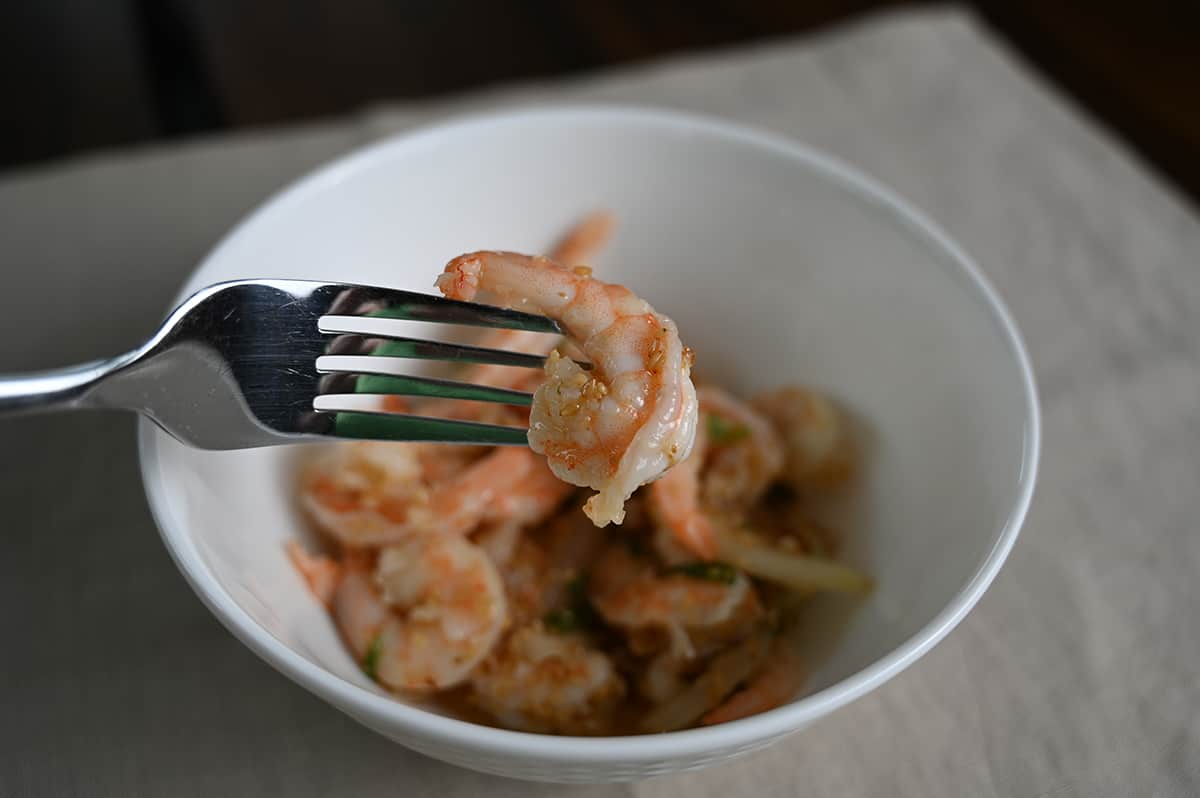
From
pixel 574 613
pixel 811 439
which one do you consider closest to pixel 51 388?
pixel 574 613

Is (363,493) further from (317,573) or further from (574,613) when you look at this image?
(574,613)

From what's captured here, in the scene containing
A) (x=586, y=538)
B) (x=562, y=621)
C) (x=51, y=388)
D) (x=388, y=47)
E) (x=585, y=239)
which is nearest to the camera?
(x=51, y=388)

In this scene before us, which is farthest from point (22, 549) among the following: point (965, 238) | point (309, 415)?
point (965, 238)

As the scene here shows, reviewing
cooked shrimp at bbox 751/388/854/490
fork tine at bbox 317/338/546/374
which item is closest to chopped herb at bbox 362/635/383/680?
fork tine at bbox 317/338/546/374

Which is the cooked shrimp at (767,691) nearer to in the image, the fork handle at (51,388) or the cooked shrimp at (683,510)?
the cooked shrimp at (683,510)

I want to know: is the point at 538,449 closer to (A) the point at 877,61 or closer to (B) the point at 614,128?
(B) the point at 614,128

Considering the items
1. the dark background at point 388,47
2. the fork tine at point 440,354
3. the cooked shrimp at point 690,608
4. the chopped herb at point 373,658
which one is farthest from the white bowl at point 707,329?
the dark background at point 388,47
